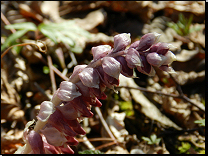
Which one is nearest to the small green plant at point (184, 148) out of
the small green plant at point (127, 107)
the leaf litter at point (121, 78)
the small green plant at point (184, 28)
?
the leaf litter at point (121, 78)

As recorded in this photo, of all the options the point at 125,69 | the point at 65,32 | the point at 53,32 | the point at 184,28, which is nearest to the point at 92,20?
the point at 65,32

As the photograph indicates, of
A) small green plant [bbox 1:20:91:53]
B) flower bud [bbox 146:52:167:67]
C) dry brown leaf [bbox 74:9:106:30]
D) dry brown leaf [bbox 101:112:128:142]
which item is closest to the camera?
flower bud [bbox 146:52:167:67]

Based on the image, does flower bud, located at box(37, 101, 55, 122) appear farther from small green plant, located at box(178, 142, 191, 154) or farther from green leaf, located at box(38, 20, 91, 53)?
green leaf, located at box(38, 20, 91, 53)

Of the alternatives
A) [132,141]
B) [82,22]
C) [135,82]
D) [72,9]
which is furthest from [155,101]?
[72,9]

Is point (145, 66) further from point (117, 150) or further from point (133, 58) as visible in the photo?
point (117, 150)

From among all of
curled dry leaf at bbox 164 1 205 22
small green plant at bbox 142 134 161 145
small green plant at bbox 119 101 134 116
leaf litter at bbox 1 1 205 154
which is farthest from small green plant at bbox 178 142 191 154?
curled dry leaf at bbox 164 1 205 22

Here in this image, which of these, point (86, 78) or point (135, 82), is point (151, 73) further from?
point (135, 82)

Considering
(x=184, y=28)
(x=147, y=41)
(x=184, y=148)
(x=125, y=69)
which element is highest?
(x=147, y=41)

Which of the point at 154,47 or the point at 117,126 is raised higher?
the point at 154,47
